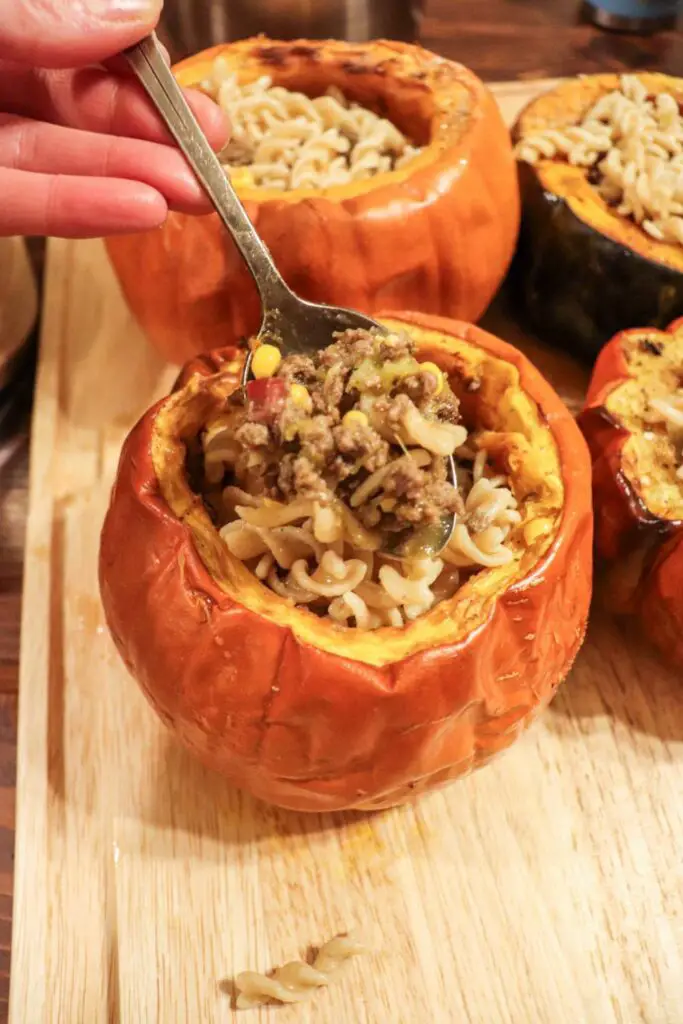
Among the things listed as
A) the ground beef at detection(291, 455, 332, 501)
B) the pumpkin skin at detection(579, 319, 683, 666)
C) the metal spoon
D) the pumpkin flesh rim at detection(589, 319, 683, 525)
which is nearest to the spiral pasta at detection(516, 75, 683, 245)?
the pumpkin flesh rim at detection(589, 319, 683, 525)

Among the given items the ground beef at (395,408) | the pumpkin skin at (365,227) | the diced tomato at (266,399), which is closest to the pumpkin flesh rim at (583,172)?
the pumpkin skin at (365,227)

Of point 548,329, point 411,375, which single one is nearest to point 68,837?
point 411,375

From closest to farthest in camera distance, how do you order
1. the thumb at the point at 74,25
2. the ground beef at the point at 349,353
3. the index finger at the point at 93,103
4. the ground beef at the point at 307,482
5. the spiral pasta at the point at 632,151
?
the ground beef at the point at 307,482 → the ground beef at the point at 349,353 → the thumb at the point at 74,25 → the index finger at the point at 93,103 → the spiral pasta at the point at 632,151

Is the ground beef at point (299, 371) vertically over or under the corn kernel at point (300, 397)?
under

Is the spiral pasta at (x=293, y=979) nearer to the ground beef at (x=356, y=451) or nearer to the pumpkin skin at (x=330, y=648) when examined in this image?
the pumpkin skin at (x=330, y=648)

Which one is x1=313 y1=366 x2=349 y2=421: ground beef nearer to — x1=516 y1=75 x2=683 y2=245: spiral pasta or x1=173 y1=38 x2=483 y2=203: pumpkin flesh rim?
x1=173 y1=38 x2=483 y2=203: pumpkin flesh rim
